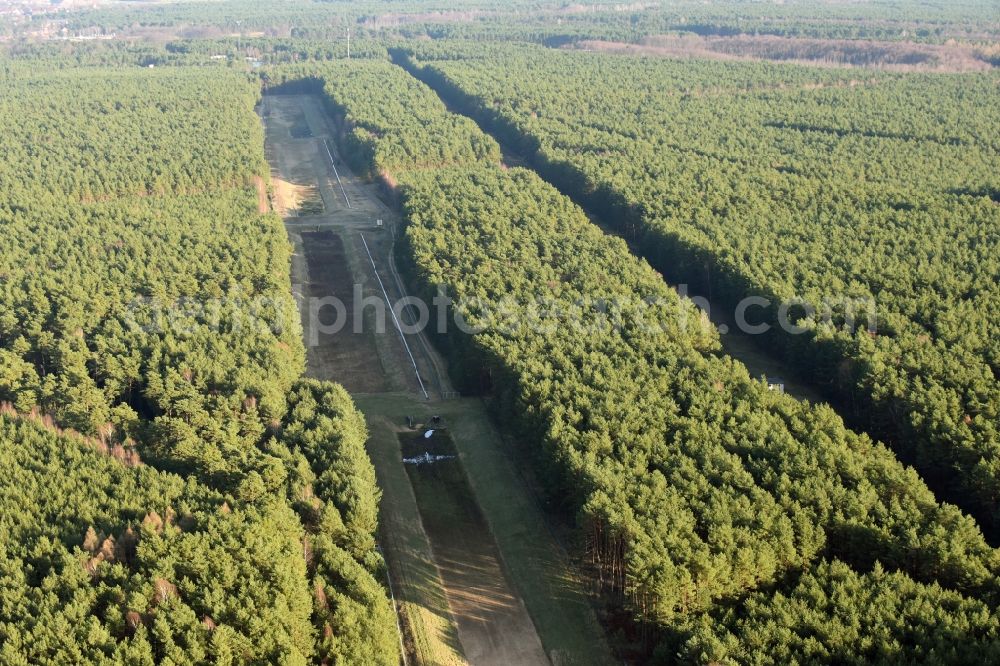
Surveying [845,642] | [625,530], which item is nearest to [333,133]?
[625,530]

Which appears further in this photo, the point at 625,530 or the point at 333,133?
the point at 333,133

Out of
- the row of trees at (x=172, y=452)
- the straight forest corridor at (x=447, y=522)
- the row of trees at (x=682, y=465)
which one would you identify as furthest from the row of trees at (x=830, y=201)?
the row of trees at (x=172, y=452)

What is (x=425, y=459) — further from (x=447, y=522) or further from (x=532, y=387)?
(x=532, y=387)

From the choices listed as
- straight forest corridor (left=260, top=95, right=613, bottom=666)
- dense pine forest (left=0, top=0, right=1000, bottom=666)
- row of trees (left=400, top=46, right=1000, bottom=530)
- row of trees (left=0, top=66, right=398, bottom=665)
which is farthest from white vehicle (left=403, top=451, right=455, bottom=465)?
row of trees (left=400, top=46, right=1000, bottom=530)

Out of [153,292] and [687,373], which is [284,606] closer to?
[687,373]

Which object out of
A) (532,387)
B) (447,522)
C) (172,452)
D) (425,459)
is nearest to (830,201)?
(532,387)

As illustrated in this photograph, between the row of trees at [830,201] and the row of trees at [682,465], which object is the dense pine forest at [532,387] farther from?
the row of trees at [830,201]
